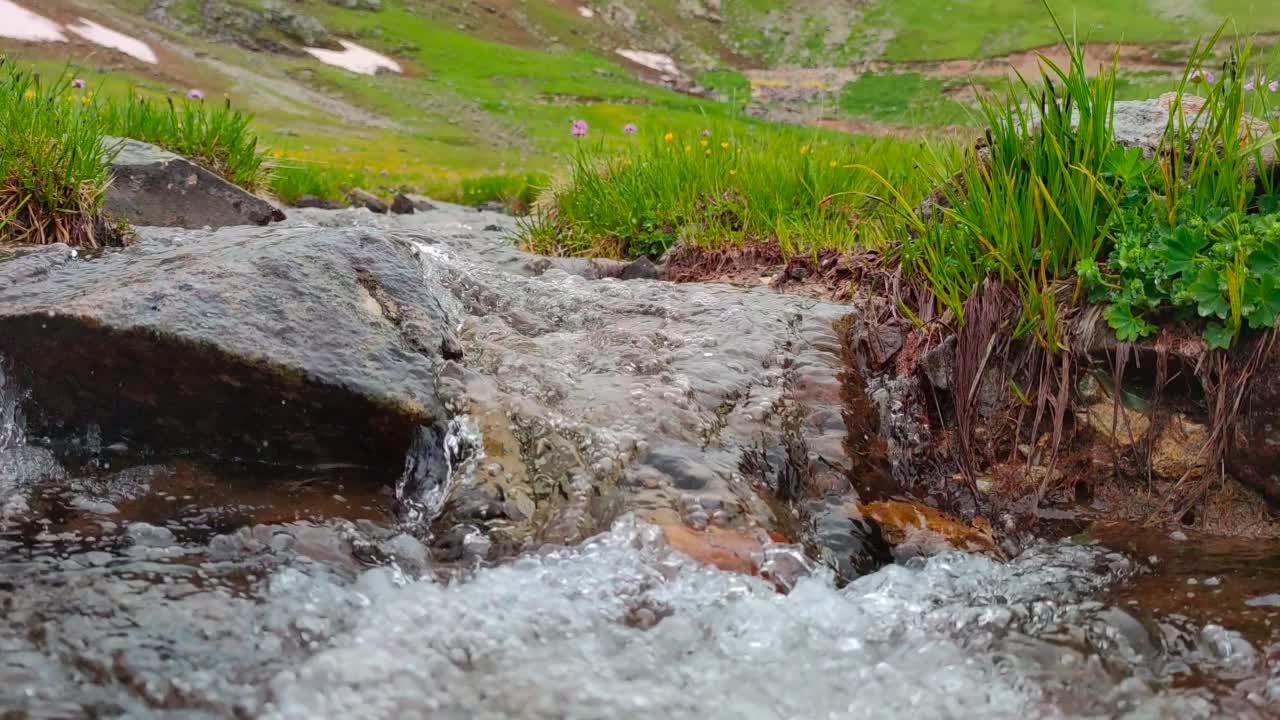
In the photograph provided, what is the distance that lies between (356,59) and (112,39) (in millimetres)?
12502

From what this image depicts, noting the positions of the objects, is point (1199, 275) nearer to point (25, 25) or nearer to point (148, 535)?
point (148, 535)

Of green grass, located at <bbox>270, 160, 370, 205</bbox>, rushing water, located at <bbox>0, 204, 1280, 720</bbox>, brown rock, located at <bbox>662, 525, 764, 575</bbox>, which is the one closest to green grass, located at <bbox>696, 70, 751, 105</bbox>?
green grass, located at <bbox>270, 160, 370, 205</bbox>

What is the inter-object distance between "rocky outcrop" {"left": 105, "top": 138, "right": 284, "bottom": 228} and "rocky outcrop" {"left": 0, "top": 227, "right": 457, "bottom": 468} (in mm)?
3872

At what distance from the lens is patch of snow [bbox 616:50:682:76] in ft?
210

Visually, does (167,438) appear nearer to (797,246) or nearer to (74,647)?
(74,647)

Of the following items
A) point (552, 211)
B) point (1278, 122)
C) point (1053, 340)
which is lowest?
point (552, 211)

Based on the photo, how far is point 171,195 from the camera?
288 inches

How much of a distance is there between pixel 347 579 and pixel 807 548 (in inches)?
56.2

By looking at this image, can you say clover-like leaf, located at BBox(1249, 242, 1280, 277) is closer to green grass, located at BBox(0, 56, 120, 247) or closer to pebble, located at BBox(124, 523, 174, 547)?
pebble, located at BBox(124, 523, 174, 547)

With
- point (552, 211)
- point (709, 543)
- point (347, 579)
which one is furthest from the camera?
point (552, 211)

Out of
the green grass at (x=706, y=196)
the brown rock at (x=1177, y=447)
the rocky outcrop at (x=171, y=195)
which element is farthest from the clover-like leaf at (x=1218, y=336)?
the rocky outcrop at (x=171, y=195)

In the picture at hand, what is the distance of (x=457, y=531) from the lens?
2.95m

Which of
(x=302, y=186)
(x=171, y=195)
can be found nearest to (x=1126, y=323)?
(x=171, y=195)

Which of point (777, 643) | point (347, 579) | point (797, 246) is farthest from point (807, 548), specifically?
point (797, 246)
